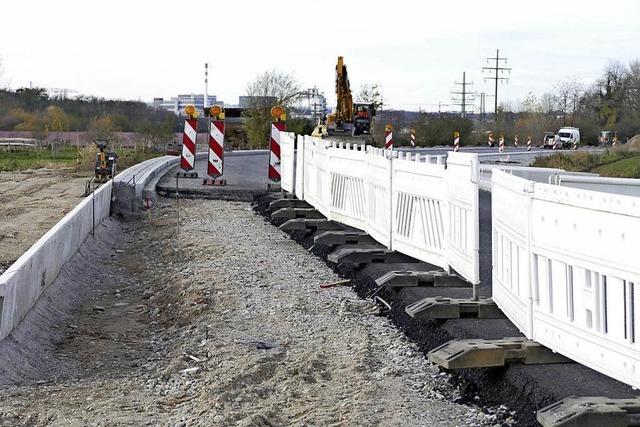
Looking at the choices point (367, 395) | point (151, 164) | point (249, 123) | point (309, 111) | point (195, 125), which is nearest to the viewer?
point (367, 395)

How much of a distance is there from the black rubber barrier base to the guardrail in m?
0.43

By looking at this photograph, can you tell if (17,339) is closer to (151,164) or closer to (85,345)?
(85,345)

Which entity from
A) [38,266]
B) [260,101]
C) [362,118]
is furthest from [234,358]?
[260,101]

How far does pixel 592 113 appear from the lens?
103 m

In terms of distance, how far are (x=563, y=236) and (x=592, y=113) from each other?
102 m

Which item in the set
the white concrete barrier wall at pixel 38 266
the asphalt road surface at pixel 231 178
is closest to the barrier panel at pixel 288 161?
the asphalt road surface at pixel 231 178

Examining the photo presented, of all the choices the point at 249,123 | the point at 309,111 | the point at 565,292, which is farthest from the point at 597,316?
the point at 309,111

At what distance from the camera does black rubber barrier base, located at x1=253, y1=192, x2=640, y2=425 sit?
5520 mm

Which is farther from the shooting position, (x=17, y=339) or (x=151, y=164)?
(x=151, y=164)

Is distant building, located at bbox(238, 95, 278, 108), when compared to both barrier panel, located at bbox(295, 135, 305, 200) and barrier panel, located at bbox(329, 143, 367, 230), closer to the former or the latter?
barrier panel, located at bbox(295, 135, 305, 200)

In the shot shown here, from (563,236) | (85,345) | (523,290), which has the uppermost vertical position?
(563,236)

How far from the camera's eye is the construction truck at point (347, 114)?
4294 cm

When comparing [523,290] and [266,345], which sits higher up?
[523,290]

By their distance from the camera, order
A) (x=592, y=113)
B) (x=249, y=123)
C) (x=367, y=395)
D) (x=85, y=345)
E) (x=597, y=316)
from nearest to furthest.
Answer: (x=597, y=316) < (x=367, y=395) < (x=85, y=345) < (x=249, y=123) < (x=592, y=113)
